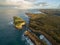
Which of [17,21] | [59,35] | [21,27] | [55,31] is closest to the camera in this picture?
[59,35]

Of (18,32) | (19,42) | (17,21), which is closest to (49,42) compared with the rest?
(19,42)

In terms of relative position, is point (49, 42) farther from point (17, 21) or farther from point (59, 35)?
point (17, 21)

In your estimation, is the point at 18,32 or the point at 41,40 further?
the point at 18,32

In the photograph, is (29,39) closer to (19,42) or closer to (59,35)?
(19,42)

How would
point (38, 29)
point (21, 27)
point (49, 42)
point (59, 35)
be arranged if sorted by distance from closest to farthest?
1. point (49, 42)
2. point (59, 35)
3. point (38, 29)
4. point (21, 27)

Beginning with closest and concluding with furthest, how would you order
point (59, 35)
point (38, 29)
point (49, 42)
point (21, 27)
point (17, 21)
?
point (49, 42) < point (59, 35) < point (38, 29) < point (21, 27) < point (17, 21)

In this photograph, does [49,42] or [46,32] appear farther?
[46,32]

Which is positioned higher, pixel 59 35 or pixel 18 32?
pixel 59 35

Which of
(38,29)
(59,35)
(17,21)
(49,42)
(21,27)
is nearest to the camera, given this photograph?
(49,42)

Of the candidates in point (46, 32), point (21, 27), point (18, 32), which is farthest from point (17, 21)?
point (46, 32)
